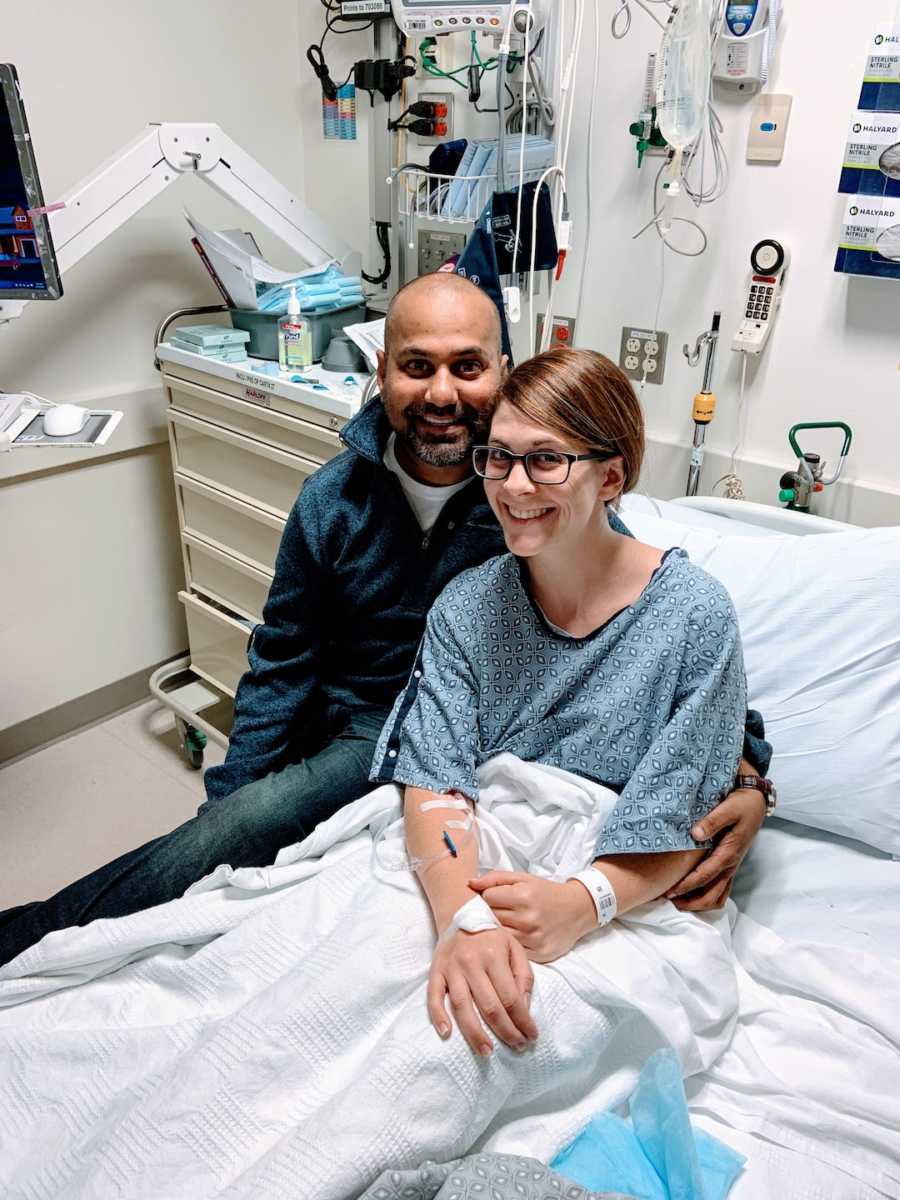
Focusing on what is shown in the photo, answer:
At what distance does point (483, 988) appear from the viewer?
0.96m

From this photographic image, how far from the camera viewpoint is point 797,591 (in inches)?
59.3

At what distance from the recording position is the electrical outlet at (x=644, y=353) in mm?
2049

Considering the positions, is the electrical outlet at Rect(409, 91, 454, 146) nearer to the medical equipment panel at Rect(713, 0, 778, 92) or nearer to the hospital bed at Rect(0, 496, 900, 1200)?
the medical equipment panel at Rect(713, 0, 778, 92)

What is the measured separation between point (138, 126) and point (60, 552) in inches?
44.6

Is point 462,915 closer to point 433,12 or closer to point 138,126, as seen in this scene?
point 433,12

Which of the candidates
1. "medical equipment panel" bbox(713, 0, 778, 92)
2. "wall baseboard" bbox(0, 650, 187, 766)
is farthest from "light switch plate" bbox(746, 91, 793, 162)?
"wall baseboard" bbox(0, 650, 187, 766)

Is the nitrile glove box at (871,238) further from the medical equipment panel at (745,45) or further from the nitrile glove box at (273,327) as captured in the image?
the nitrile glove box at (273,327)

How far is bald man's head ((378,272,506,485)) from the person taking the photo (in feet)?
4.52

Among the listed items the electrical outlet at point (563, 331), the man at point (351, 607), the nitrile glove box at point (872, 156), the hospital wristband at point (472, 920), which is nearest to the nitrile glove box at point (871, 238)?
the nitrile glove box at point (872, 156)

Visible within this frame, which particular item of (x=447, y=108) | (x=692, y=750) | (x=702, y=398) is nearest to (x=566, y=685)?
(x=692, y=750)

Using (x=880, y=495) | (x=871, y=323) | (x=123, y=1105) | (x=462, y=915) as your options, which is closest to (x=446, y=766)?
(x=462, y=915)

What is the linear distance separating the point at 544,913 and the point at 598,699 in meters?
0.29

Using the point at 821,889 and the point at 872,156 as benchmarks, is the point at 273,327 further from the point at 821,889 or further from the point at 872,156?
the point at 821,889

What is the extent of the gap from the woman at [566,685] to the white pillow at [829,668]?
1.00 ft
